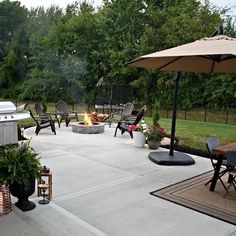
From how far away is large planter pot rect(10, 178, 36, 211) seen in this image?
3.32m

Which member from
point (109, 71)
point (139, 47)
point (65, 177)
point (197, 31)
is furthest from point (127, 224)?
point (109, 71)

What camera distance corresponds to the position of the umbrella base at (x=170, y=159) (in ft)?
18.2

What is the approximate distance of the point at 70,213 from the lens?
134 inches

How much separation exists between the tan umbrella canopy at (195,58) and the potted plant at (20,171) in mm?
2372

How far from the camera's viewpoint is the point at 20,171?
321 centimetres

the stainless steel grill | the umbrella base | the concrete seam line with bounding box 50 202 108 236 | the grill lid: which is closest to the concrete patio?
the concrete seam line with bounding box 50 202 108 236

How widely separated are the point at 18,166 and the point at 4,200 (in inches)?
14.8

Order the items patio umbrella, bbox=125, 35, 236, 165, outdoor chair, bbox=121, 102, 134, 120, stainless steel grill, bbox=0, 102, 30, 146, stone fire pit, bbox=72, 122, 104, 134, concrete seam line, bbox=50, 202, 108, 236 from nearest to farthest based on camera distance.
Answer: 1. concrete seam line, bbox=50, 202, 108, 236
2. patio umbrella, bbox=125, 35, 236, 165
3. stainless steel grill, bbox=0, 102, 30, 146
4. stone fire pit, bbox=72, 122, 104, 134
5. outdoor chair, bbox=121, 102, 134, 120

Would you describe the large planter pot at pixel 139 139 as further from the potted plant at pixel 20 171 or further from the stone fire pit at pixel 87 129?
the potted plant at pixel 20 171

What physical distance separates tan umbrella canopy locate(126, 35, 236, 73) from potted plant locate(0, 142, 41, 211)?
2.37 m

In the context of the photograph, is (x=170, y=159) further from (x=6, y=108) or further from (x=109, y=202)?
(x=6, y=108)

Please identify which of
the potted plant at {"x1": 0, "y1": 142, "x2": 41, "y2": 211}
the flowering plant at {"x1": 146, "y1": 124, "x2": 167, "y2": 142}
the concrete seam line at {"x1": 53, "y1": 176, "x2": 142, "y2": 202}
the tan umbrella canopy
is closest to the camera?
the potted plant at {"x1": 0, "y1": 142, "x2": 41, "y2": 211}

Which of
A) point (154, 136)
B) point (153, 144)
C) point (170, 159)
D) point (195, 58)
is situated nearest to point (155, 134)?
point (154, 136)

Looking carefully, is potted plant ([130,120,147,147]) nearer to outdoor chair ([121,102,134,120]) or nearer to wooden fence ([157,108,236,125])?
outdoor chair ([121,102,134,120])
